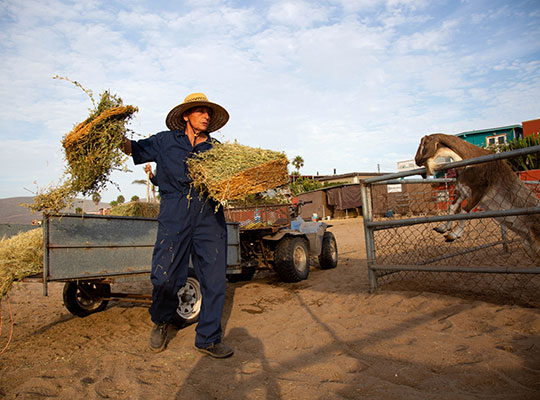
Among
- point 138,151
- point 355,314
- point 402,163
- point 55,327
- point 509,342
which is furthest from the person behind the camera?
point 402,163

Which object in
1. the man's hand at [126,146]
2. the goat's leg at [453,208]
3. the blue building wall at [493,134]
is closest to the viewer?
the man's hand at [126,146]

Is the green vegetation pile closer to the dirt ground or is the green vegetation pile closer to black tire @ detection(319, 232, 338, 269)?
black tire @ detection(319, 232, 338, 269)

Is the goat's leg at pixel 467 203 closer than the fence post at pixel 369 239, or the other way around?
the goat's leg at pixel 467 203

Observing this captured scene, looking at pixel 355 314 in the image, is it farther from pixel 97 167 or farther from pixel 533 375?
pixel 97 167

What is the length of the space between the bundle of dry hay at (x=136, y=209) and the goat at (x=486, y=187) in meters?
4.03

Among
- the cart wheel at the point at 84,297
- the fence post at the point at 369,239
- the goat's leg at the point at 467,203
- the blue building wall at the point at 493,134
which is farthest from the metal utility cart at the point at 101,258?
the blue building wall at the point at 493,134

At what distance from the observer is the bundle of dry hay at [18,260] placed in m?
3.11

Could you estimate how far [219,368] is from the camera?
265 centimetres

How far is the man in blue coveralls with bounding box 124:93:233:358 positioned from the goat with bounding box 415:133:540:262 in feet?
7.52

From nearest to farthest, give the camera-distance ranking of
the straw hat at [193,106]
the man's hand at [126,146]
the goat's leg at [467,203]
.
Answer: the man's hand at [126,146] → the straw hat at [193,106] → the goat's leg at [467,203]

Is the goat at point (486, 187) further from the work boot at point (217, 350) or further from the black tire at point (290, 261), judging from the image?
the black tire at point (290, 261)

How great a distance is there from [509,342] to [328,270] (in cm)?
522

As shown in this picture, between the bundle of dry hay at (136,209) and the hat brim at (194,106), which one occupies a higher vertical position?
the hat brim at (194,106)

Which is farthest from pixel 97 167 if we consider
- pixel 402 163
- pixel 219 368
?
pixel 402 163
